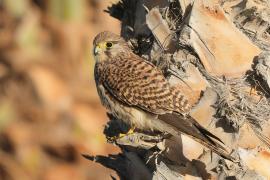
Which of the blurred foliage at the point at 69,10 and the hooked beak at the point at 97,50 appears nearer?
the hooked beak at the point at 97,50

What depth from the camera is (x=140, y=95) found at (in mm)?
4941

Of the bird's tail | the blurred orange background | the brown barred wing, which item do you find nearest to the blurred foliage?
the blurred orange background

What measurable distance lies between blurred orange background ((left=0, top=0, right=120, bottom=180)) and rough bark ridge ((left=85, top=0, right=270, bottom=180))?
14.2 feet

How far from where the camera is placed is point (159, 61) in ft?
14.8

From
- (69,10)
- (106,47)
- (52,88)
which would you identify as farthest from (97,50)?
(69,10)

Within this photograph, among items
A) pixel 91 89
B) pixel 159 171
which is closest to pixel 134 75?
pixel 159 171

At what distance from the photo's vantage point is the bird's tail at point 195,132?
393 cm

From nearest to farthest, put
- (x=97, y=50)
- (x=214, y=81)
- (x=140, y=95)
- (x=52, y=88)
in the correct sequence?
(x=214, y=81) < (x=140, y=95) < (x=97, y=50) < (x=52, y=88)

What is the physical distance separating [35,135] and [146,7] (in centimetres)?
466

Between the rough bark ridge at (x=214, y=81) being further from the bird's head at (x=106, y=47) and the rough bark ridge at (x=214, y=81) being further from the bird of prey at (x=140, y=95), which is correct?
the bird's head at (x=106, y=47)

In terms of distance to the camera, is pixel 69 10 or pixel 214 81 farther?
pixel 69 10

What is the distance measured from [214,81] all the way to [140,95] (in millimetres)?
914

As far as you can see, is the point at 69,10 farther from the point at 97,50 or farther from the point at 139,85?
the point at 139,85

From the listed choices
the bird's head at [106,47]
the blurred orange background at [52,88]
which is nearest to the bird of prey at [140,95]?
the bird's head at [106,47]
